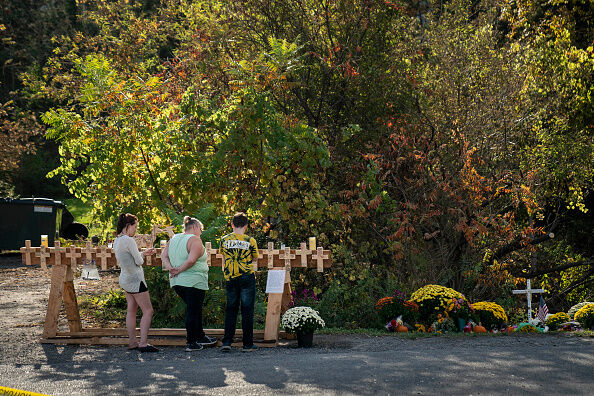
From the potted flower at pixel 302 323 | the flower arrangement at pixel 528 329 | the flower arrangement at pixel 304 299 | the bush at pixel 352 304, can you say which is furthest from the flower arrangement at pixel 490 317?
the potted flower at pixel 302 323

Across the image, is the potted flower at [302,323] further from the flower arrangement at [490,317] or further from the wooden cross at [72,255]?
the flower arrangement at [490,317]

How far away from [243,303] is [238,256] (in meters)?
0.56

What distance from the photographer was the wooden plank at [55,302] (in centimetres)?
941

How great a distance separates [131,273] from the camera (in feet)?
28.5

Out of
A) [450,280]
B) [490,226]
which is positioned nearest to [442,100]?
[490,226]

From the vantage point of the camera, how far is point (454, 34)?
676 inches

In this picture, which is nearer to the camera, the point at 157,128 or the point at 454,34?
the point at 157,128

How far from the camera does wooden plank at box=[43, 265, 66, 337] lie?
9.41 m

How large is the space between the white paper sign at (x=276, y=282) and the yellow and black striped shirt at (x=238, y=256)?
1.76 ft

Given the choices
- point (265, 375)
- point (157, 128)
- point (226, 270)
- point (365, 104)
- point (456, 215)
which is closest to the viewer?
point (265, 375)

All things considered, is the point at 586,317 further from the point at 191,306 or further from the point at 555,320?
the point at 191,306

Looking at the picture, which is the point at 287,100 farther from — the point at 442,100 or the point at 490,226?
the point at 490,226

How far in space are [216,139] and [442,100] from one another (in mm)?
5379

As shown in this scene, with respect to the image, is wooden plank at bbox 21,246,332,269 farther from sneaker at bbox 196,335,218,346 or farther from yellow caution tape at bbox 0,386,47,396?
yellow caution tape at bbox 0,386,47,396
